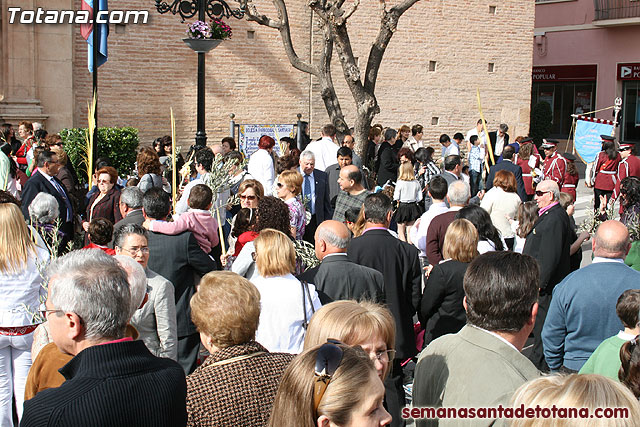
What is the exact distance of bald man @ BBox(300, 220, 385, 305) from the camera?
5.23 meters

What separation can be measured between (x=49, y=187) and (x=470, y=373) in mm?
6512

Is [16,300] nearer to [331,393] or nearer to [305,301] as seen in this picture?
[305,301]

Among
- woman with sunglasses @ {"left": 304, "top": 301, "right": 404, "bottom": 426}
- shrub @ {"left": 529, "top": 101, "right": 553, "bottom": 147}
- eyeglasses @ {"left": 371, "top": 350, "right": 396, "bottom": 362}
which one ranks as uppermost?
shrub @ {"left": 529, "top": 101, "right": 553, "bottom": 147}

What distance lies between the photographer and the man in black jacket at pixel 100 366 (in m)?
2.61

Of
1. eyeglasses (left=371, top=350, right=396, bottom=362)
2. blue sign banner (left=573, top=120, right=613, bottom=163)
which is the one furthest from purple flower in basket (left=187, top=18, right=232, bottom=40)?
eyeglasses (left=371, top=350, right=396, bottom=362)

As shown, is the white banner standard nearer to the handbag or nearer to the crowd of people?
the crowd of people

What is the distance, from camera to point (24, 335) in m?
5.09

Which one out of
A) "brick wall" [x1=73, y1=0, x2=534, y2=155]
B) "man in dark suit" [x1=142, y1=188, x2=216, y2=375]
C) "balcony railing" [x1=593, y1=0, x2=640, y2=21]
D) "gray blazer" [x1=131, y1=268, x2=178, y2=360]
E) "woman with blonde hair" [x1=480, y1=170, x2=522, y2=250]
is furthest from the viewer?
"balcony railing" [x1=593, y1=0, x2=640, y2=21]

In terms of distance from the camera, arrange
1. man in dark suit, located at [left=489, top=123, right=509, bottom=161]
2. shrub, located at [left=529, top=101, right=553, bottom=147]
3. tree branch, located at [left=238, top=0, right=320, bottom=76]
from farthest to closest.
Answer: shrub, located at [left=529, top=101, right=553, bottom=147] → man in dark suit, located at [left=489, top=123, right=509, bottom=161] → tree branch, located at [left=238, top=0, right=320, bottom=76]

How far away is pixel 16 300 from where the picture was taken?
5023mm

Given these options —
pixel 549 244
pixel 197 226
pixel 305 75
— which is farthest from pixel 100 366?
pixel 305 75

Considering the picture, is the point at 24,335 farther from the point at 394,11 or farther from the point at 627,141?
the point at 627,141

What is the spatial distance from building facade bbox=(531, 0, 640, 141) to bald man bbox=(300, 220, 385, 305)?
29.7 meters

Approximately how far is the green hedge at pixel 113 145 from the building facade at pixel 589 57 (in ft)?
76.5
